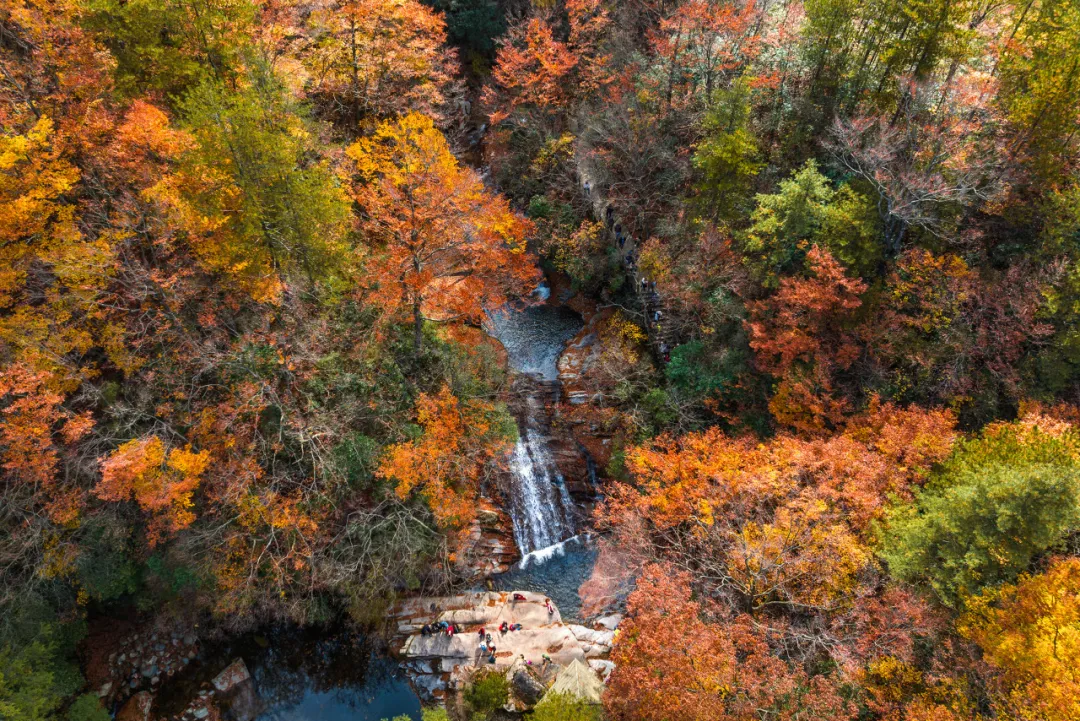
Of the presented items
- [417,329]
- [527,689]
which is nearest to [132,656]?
[527,689]

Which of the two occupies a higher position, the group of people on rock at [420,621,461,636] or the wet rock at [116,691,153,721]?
the group of people on rock at [420,621,461,636]

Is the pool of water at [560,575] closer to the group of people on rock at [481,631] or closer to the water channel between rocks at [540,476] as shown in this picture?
the water channel between rocks at [540,476]

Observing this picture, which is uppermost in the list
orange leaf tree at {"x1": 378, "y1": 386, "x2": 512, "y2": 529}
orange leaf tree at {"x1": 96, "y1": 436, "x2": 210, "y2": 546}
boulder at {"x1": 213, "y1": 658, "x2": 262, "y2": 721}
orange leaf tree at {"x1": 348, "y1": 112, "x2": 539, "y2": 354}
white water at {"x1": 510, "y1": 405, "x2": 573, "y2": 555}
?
orange leaf tree at {"x1": 348, "y1": 112, "x2": 539, "y2": 354}

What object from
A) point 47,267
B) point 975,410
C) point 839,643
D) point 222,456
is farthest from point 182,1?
point 975,410

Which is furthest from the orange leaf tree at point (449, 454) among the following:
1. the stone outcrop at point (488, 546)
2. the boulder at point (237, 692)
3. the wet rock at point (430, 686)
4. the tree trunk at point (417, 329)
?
the boulder at point (237, 692)

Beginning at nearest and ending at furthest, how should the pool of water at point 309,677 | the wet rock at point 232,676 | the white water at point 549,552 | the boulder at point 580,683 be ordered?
the boulder at point 580,683 < the pool of water at point 309,677 < the wet rock at point 232,676 < the white water at point 549,552

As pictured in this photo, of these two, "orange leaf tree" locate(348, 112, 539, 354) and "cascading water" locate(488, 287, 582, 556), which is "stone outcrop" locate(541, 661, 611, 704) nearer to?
"cascading water" locate(488, 287, 582, 556)

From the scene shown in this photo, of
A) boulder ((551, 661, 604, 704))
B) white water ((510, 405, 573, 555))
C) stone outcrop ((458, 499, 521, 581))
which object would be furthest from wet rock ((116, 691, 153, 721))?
boulder ((551, 661, 604, 704))
